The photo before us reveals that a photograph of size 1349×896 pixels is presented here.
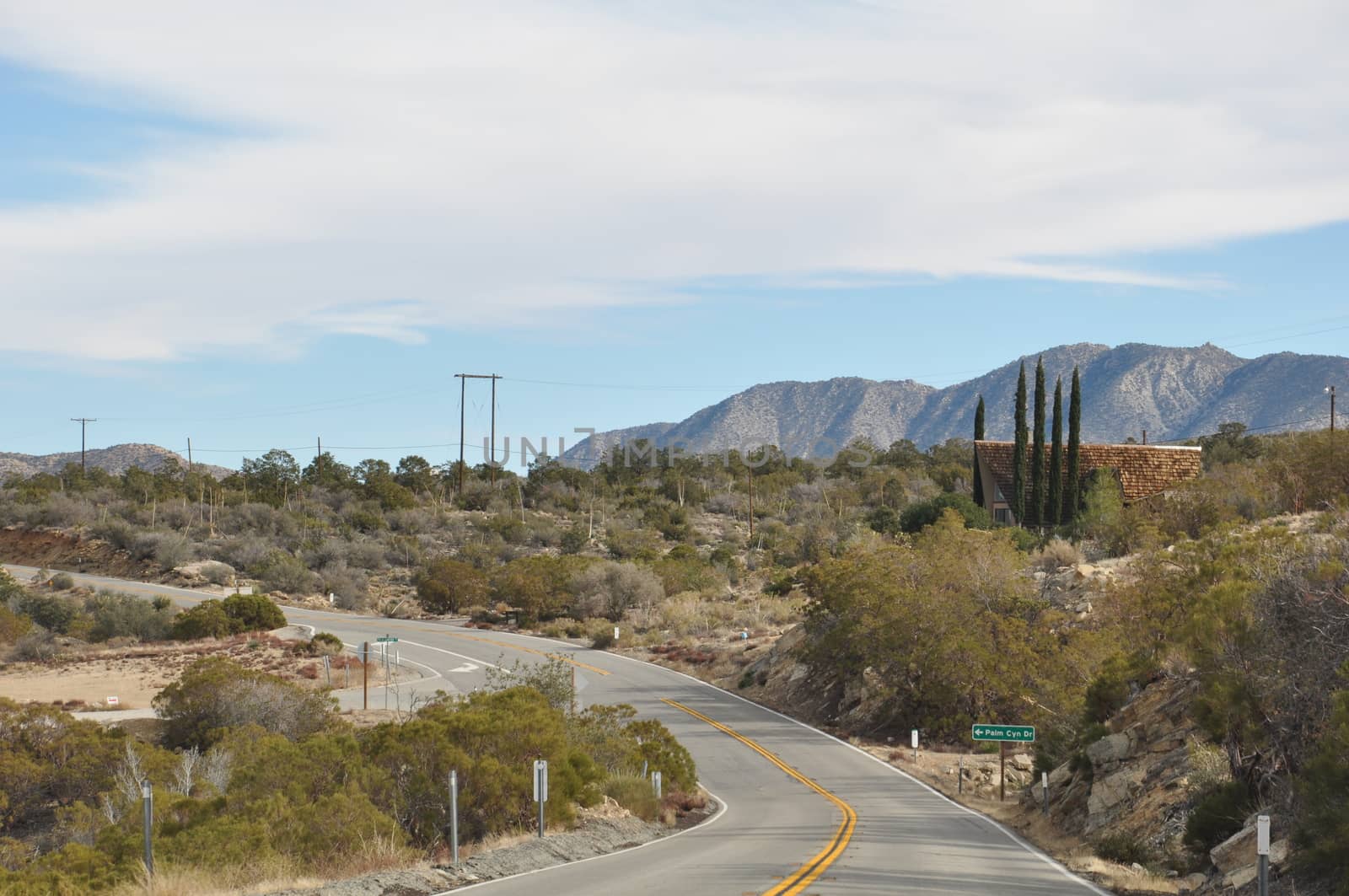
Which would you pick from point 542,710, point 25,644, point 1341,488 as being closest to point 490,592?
point 25,644

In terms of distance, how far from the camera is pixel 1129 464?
201 ft

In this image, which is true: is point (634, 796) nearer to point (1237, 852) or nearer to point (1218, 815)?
point (1218, 815)

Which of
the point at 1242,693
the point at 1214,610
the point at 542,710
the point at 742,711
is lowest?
the point at 742,711

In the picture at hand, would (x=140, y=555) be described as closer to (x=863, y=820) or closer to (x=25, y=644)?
(x=25, y=644)

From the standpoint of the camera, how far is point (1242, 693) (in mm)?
16641

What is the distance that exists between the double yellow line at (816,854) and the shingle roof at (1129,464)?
26.9m

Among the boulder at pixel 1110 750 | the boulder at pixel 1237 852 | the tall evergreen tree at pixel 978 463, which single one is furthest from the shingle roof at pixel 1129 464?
the boulder at pixel 1237 852

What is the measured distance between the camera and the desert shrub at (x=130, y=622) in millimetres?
55844

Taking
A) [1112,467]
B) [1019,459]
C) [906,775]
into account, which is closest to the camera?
[906,775]

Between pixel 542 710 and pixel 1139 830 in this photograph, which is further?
pixel 542 710

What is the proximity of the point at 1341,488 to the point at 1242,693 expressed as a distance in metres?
32.4

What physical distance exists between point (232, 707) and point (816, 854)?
22.3 metres

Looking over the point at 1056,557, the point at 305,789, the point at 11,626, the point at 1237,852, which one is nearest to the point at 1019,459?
the point at 1056,557

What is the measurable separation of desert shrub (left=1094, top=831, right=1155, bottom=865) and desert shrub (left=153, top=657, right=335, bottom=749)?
22.6 m
